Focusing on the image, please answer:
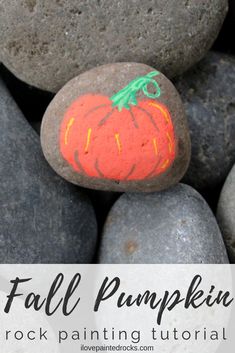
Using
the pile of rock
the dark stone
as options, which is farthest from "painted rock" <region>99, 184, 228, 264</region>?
the dark stone

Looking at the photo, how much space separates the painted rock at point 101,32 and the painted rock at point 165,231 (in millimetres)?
240

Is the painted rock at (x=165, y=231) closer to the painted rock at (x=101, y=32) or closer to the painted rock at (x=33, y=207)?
the painted rock at (x=33, y=207)

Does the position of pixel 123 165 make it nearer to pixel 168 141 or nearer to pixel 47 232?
pixel 168 141

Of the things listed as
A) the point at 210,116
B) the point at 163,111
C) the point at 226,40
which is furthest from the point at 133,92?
the point at 226,40

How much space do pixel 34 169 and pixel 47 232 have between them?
12 centimetres

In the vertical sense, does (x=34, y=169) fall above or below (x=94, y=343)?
above

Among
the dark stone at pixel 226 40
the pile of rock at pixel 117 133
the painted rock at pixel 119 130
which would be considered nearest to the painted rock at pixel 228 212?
the pile of rock at pixel 117 133

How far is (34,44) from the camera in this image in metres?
0.90

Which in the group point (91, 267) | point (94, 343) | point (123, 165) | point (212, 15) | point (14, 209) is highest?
point (212, 15)

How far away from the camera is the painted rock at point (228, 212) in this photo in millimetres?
974

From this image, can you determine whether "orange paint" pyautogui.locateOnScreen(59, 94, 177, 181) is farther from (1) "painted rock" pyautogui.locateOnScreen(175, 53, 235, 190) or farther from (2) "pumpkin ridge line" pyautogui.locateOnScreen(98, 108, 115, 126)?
(1) "painted rock" pyautogui.locateOnScreen(175, 53, 235, 190)

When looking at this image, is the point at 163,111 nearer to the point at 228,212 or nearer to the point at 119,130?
the point at 119,130

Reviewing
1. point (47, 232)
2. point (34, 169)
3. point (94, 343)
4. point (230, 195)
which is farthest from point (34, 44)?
point (94, 343)

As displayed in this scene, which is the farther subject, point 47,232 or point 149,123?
point 47,232
